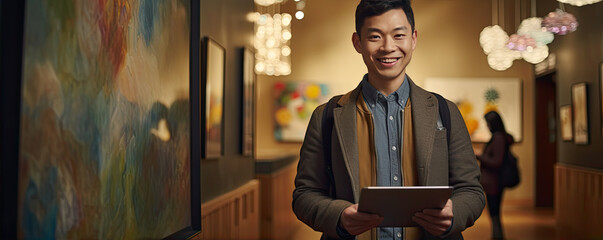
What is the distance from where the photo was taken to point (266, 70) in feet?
33.4

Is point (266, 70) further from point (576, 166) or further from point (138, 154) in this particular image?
point (138, 154)

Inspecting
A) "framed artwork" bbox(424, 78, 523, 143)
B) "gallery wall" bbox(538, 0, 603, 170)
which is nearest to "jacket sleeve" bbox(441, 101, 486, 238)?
"gallery wall" bbox(538, 0, 603, 170)

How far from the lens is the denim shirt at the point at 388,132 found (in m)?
2.32

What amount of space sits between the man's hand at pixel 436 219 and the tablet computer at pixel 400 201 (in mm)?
20

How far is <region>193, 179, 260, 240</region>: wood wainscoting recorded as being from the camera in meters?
4.50

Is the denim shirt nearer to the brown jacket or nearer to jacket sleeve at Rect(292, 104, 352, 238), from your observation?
the brown jacket

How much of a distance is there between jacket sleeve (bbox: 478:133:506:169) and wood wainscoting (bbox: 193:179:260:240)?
7.36 ft

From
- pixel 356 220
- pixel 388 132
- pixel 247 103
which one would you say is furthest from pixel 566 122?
pixel 356 220

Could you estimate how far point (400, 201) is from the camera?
6.97 ft

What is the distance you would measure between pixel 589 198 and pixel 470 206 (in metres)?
6.96

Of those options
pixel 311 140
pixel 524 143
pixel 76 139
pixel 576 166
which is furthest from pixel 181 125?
pixel 524 143

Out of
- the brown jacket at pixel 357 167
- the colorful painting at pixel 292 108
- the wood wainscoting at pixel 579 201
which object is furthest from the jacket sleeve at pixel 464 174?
the colorful painting at pixel 292 108

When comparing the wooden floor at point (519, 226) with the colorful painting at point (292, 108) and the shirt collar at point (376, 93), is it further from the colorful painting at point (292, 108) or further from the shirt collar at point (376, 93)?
the shirt collar at point (376, 93)

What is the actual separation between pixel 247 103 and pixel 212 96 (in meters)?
1.55
